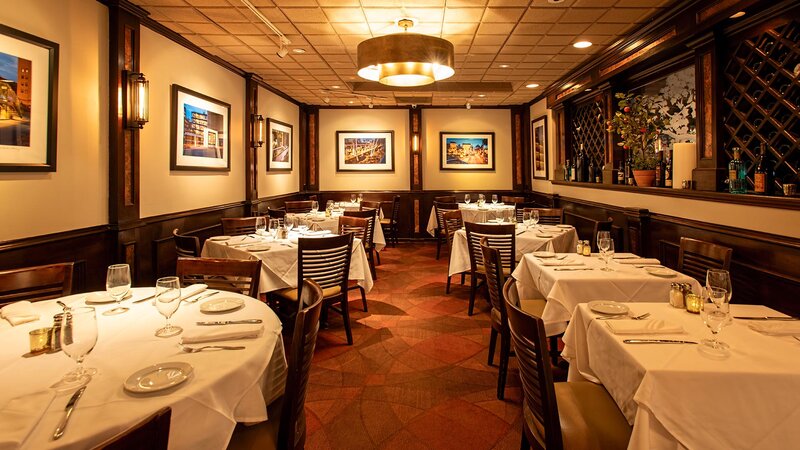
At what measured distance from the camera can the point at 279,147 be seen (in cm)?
856

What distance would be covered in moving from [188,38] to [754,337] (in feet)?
18.1

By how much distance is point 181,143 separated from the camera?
17.2 ft

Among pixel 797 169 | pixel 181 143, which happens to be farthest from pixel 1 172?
pixel 797 169

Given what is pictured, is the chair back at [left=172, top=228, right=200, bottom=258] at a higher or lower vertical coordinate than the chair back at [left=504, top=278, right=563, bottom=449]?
higher

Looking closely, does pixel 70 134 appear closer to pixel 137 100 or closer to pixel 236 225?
pixel 137 100

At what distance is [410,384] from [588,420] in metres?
1.67

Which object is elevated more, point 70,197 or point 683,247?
point 70,197

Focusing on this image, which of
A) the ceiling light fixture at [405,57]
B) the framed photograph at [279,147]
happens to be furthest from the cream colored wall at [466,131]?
the ceiling light fixture at [405,57]

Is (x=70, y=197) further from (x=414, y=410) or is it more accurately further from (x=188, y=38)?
(x=414, y=410)

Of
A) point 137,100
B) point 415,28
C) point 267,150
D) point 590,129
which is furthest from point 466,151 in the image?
point 137,100

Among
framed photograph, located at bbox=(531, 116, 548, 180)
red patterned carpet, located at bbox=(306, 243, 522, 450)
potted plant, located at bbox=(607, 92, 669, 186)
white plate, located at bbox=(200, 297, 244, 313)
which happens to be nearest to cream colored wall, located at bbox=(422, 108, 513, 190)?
framed photograph, located at bbox=(531, 116, 548, 180)

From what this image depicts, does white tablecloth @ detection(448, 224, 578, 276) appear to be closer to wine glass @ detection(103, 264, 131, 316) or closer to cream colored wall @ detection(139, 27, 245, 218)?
cream colored wall @ detection(139, 27, 245, 218)

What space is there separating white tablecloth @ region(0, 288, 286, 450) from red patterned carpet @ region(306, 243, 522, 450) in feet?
3.66

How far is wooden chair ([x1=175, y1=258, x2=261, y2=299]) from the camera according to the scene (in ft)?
8.67
